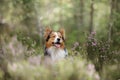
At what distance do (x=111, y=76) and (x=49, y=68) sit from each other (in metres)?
2.22

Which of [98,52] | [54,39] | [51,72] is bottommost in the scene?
[98,52]

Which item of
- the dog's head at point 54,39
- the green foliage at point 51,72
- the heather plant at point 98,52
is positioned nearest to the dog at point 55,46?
the dog's head at point 54,39

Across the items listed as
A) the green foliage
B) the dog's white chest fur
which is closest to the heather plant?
the dog's white chest fur

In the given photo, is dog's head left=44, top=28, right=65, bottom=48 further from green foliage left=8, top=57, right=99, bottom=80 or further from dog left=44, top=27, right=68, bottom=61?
green foliage left=8, top=57, right=99, bottom=80

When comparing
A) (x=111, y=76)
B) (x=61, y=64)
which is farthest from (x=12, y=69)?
(x=111, y=76)

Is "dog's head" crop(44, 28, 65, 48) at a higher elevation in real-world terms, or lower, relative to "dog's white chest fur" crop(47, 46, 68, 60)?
higher

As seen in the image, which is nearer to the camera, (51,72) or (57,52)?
(51,72)

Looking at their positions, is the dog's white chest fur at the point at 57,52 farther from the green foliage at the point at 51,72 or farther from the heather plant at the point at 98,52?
the green foliage at the point at 51,72

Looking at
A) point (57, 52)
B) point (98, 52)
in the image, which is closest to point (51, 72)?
point (57, 52)

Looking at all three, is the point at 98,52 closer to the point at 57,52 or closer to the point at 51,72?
the point at 57,52

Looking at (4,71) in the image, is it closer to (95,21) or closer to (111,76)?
(111,76)

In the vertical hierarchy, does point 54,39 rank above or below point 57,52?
above

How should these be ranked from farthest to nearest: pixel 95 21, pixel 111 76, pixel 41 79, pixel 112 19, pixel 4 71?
pixel 95 21, pixel 112 19, pixel 111 76, pixel 4 71, pixel 41 79

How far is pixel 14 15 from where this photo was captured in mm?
26516
